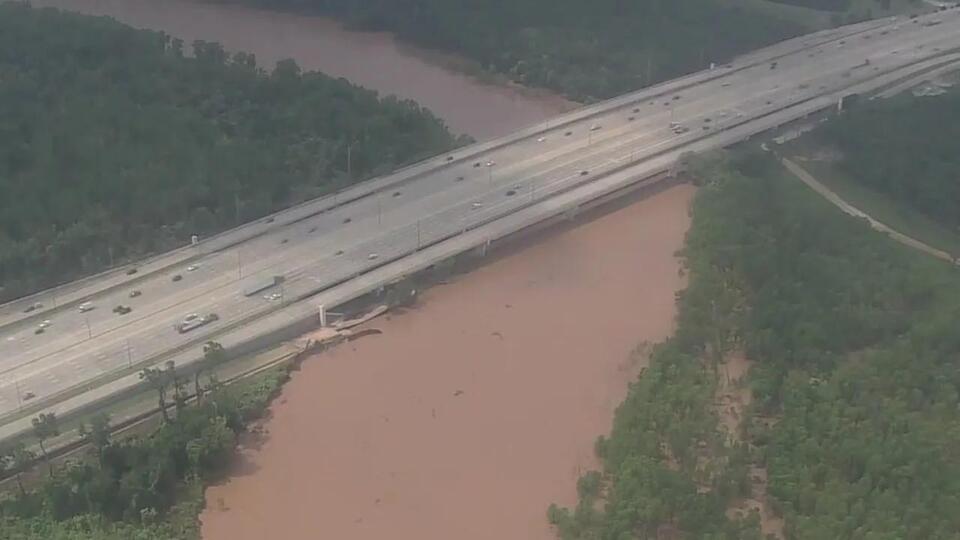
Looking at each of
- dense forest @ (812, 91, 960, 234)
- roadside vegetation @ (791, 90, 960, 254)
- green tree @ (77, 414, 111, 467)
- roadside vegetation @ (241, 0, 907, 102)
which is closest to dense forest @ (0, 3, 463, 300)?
green tree @ (77, 414, 111, 467)

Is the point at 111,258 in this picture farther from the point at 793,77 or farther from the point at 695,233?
the point at 793,77

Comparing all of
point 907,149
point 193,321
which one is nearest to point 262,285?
point 193,321

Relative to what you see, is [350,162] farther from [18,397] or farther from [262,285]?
[18,397]

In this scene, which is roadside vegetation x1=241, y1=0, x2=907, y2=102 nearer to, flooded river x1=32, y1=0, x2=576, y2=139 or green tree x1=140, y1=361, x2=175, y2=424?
flooded river x1=32, y1=0, x2=576, y2=139

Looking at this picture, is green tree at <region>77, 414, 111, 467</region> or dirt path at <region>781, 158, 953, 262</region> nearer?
green tree at <region>77, 414, 111, 467</region>

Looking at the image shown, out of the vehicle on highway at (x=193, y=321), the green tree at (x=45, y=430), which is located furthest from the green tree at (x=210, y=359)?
the green tree at (x=45, y=430)

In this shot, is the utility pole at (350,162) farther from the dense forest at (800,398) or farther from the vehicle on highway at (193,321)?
the dense forest at (800,398)

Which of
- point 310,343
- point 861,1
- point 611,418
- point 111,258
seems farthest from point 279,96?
point 861,1
